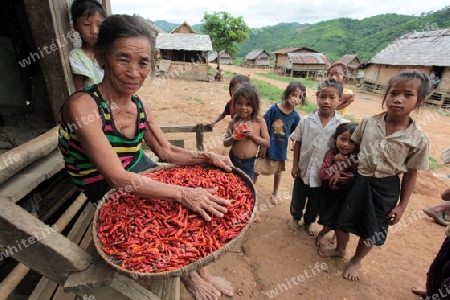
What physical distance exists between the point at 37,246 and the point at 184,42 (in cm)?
2872

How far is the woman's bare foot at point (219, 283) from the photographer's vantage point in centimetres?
297

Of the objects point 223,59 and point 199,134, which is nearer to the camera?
point 199,134

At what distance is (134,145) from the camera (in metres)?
2.33

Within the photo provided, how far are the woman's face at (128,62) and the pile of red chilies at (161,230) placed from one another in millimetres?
942

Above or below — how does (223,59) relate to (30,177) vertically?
above

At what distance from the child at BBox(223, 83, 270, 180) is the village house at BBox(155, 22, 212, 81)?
22.4 meters

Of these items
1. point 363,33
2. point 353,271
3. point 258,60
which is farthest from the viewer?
point 363,33

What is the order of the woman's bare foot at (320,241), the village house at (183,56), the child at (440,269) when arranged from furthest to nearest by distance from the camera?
the village house at (183,56) → the woman's bare foot at (320,241) → the child at (440,269)

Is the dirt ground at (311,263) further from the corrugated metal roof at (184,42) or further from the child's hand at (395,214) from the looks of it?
the corrugated metal roof at (184,42)

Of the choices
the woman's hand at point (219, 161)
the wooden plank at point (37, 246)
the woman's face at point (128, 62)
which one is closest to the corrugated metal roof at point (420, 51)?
the woman's hand at point (219, 161)

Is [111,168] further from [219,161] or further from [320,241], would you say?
[320,241]

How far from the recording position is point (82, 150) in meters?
2.04

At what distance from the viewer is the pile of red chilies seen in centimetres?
156

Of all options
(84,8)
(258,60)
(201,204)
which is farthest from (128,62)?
(258,60)
